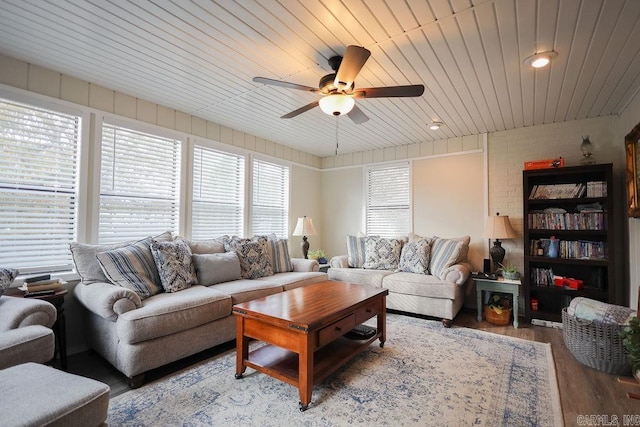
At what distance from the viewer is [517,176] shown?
415 cm

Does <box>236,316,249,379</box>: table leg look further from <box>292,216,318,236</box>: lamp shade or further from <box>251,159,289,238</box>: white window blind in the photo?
<box>292,216,318,236</box>: lamp shade

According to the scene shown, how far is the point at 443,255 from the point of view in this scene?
401 centimetres

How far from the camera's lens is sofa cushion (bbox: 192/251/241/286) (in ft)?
10.5

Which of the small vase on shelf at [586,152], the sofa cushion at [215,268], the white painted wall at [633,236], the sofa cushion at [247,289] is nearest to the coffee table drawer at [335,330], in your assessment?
the sofa cushion at [247,289]

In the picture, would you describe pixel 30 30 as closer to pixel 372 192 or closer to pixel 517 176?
pixel 372 192

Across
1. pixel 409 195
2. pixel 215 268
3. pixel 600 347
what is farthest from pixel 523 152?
pixel 215 268

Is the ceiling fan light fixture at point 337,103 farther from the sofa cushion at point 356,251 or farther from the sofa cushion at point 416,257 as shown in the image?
the sofa cushion at point 356,251

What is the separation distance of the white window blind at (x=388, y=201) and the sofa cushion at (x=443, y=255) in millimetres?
852

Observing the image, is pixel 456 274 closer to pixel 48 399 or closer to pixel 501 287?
pixel 501 287

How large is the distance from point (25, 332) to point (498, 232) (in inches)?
177

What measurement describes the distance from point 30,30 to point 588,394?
4.73 m

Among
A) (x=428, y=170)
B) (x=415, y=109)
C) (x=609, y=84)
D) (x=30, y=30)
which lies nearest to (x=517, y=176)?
(x=428, y=170)

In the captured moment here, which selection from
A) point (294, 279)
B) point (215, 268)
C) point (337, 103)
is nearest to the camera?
point (337, 103)

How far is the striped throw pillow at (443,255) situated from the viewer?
3881 mm
